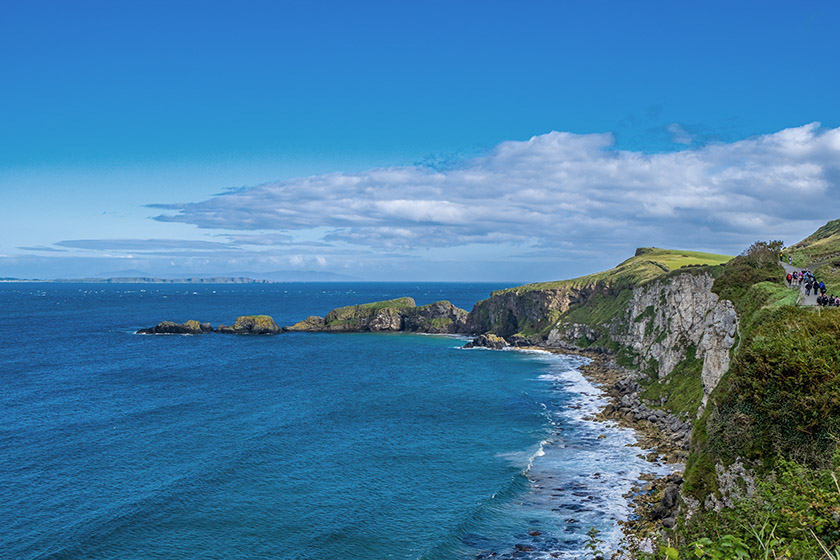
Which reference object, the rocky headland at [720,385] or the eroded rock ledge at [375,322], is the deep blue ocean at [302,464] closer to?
the rocky headland at [720,385]

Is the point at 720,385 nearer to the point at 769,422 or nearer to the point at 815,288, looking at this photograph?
the point at 815,288

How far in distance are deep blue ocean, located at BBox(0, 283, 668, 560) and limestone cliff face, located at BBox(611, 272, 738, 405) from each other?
12.9 meters

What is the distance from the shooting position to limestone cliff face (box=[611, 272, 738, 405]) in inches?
2141

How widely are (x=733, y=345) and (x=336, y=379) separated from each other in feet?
232

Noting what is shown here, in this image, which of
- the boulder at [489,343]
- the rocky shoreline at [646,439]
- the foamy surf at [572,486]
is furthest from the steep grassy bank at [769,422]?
the boulder at [489,343]

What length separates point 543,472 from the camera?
2163 inches

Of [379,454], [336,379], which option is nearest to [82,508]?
[379,454]

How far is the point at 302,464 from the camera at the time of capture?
56500 millimetres

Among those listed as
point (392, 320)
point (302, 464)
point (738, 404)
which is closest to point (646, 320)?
point (302, 464)

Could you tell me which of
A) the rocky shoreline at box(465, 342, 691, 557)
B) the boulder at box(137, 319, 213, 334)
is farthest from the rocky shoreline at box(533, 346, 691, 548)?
the boulder at box(137, 319, 213, 334)

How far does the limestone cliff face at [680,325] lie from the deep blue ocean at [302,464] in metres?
12.9

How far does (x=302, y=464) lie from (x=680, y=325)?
6354 cm

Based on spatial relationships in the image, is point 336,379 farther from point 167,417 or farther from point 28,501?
point 28,501

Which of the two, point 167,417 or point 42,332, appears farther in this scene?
point 42,332
